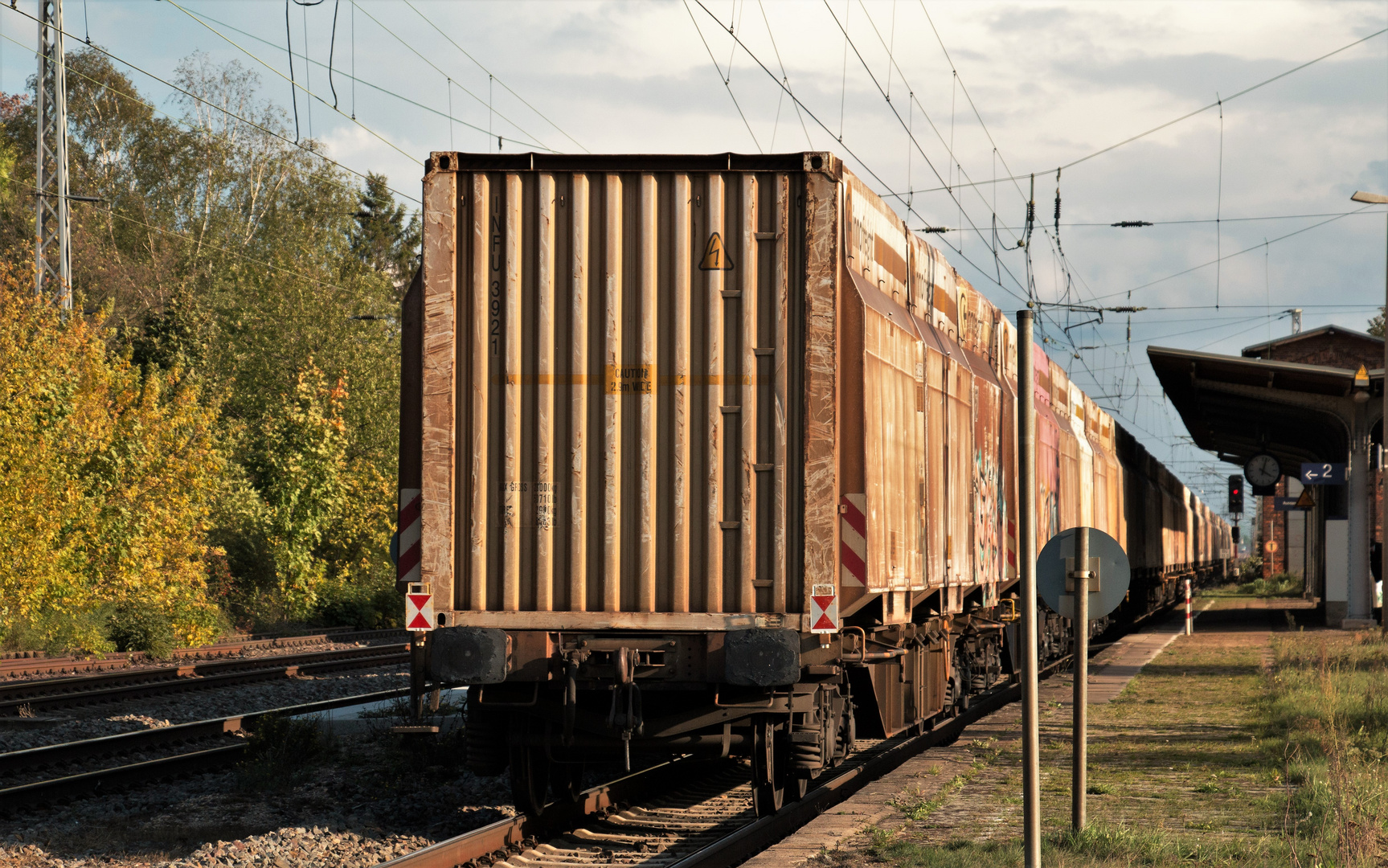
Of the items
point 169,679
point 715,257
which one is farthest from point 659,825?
point 169,679

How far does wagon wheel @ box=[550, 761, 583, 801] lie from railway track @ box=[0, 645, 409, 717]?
25.8ft

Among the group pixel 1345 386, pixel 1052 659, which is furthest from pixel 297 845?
pixel 1345 386

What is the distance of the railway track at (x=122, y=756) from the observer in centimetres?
1009

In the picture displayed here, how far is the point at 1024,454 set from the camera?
655cm

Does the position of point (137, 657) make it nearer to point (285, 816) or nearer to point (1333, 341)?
point (285, 816)

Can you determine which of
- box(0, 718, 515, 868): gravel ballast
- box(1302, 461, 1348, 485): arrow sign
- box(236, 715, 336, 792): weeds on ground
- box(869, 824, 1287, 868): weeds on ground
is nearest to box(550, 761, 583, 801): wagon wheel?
box(0, 718, 515, 868): gravel ballast

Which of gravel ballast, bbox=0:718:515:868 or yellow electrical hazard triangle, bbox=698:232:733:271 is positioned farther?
yellow electrical hazard triangle, bbox=698:232:733:271

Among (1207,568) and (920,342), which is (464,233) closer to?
(920,342)

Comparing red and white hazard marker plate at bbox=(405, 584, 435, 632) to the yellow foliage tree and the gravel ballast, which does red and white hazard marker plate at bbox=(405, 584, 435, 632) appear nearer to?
the gravel ballast

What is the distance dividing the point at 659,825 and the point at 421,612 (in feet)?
7.92

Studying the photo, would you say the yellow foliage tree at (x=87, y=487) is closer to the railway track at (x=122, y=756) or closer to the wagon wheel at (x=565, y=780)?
the railway track at (x=122, y=756)

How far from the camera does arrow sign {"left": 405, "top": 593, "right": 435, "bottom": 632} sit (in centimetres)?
830

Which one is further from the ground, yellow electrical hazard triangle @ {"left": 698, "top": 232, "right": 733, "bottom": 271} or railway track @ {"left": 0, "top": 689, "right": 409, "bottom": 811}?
yellow electrical hazard triangle @ {"left": 698, "top": 232, "right": 733, "bottom": 271}

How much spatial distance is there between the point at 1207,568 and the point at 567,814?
58786 mm
